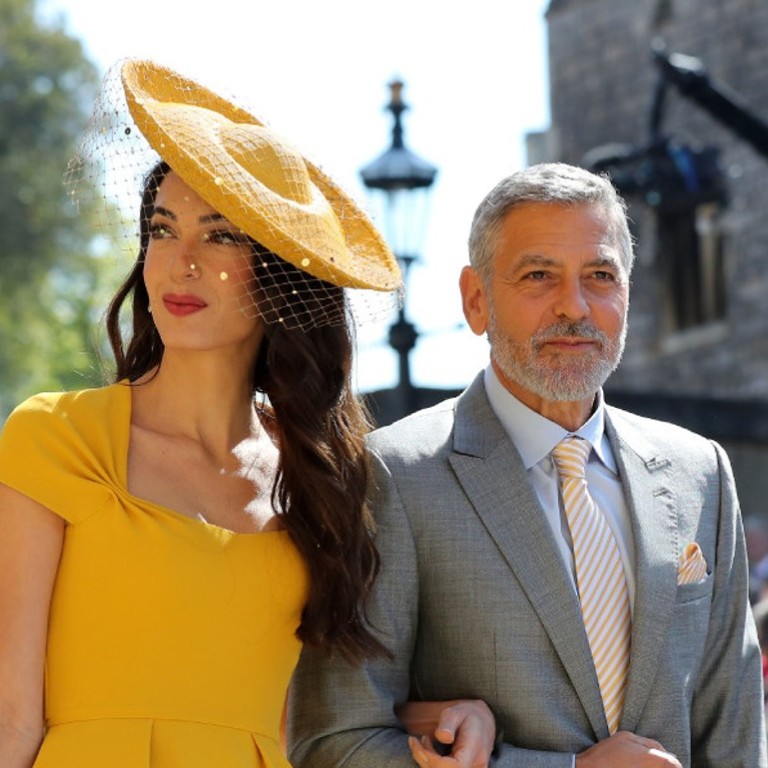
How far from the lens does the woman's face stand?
3.95m

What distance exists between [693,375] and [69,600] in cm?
1787

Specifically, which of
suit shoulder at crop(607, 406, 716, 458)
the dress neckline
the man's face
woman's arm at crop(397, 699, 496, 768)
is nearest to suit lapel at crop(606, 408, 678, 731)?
suit shoulder at crop(607, 406, 716, 458)

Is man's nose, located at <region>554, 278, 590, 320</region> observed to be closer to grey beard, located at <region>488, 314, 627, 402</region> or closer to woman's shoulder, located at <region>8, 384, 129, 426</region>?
grey beard, located at <region>488, 314, 627, 402</region>

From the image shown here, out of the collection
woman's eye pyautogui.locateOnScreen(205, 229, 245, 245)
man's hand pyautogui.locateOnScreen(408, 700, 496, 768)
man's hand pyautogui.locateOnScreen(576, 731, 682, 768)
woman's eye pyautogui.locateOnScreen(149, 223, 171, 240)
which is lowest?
man's hand pyautogui.locateOnScreen(576, 731, 682, 768)

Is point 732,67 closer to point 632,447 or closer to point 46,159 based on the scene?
point 46,159

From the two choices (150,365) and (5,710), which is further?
(150,365)

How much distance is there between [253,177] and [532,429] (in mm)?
836

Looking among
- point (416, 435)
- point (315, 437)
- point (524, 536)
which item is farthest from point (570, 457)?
point (315, 437)

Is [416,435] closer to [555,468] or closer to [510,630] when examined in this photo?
[555,468]

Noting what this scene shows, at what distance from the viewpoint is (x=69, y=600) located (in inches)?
146

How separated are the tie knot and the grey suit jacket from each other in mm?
104

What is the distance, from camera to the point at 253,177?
Answer: 3975 mm

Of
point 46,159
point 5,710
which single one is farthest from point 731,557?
point 46,159

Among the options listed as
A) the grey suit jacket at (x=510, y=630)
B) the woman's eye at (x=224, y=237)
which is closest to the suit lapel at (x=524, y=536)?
the grey suit jacket at (x=510, y=630)
